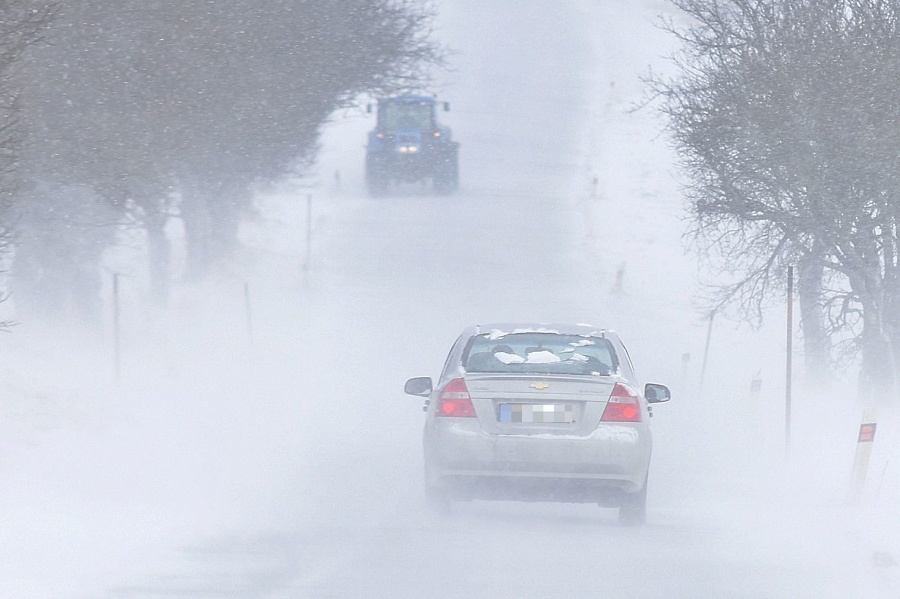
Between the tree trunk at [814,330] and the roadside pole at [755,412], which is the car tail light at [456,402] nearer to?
the roadside pole at [755,412]

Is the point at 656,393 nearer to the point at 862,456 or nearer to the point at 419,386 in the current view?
the point at 419,386

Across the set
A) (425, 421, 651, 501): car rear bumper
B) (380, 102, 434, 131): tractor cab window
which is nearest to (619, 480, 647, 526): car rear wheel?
(425, 421, 651, 501): car rear bumper

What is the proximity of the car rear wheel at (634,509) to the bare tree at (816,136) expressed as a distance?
845cm

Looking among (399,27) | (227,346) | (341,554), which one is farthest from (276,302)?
(341,554)

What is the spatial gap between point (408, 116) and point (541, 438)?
31099 mm

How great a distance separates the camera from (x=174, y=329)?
83.5 ft

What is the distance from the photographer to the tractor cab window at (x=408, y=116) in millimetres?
39688

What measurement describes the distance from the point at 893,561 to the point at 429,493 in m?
3.14

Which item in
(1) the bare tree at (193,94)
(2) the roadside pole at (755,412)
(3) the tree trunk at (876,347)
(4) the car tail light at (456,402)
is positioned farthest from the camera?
(3) the tree trunk at (876,347)

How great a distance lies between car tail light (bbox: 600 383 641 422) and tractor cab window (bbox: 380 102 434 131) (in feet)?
101

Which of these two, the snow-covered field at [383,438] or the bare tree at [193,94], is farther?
the bare tree at [193,94]

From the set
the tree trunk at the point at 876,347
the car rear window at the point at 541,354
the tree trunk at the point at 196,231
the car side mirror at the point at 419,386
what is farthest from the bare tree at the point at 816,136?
Answer: the tree trunk at the point at 196,231

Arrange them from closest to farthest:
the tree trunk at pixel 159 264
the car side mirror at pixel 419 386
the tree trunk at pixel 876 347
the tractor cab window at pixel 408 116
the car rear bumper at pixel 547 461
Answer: the car rear bumper at pixel 547 461 → the car side mirror at pixel 419 386 → the tree trunk at pixel 876 347 → the tree trunk at pixel 159 264 → the tractor cab window at pixel 408 116

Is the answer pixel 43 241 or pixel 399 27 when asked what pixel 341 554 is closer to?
pixel 43 241
